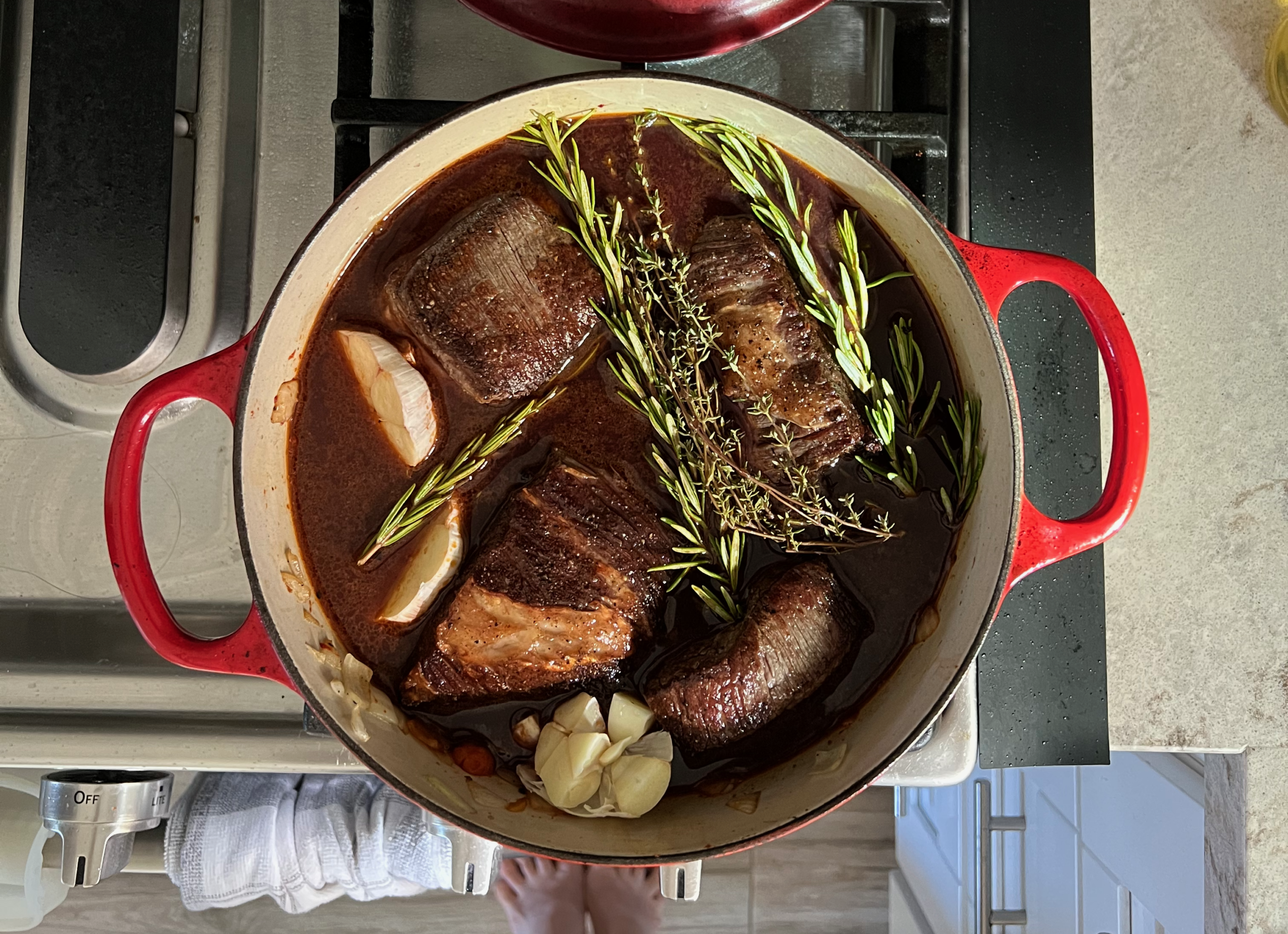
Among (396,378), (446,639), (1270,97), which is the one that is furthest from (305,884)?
(1270,97)

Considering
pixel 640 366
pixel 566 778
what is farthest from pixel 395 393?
pixel 566 778

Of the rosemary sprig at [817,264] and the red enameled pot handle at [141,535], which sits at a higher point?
the rosemary sprig at [817,264]

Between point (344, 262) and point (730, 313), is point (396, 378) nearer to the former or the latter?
point (344, 262)

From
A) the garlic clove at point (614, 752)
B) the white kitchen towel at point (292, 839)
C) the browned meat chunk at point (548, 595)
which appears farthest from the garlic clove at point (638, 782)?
the white kitchen towel at point (292, 839)

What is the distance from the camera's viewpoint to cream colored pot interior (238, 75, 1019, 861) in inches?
41.6

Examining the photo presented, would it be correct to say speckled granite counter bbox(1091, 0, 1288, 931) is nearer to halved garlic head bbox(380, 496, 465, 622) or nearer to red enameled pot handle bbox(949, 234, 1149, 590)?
red enameled pot handle bbox(949, 234, 1149, 590)

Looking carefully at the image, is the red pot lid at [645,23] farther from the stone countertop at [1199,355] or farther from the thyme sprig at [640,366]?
the stone countertop at [1199,355]

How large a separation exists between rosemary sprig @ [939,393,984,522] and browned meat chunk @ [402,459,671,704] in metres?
0.37

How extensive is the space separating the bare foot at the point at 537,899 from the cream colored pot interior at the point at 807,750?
1.43 m

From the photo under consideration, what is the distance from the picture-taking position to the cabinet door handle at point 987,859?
2.04 metres

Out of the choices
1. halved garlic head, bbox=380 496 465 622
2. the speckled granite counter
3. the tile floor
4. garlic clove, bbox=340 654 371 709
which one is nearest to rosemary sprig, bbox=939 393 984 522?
the speckled granite counter

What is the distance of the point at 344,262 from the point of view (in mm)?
1198

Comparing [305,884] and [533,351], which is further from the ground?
[533,351]

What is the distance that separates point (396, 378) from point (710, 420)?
0.39 meters
